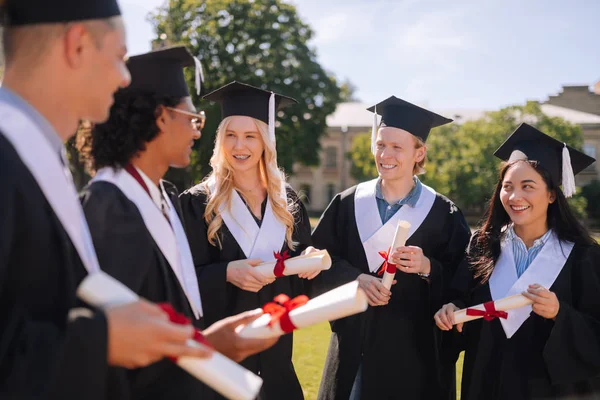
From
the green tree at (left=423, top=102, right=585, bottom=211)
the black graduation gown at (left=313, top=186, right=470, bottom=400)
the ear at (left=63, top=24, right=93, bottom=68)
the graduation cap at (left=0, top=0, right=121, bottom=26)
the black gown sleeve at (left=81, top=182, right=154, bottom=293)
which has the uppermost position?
the green tree at (left=423, top=102, right=585, bottom=211)

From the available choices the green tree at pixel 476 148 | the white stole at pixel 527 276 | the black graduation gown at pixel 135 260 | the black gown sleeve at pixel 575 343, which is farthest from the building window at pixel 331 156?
the black graduation gown at pixel 135 260

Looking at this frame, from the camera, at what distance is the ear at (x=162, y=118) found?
216cm

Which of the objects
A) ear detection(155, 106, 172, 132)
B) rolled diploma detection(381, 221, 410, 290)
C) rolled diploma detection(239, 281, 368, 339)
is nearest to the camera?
rolled diploma detection(239, 281, 368, 339)

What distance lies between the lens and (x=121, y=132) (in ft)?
6.83

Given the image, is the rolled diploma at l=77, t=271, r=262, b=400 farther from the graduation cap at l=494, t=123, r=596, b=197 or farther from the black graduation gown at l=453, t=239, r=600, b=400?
A: the graduation cap at l=494, t=123, r=596, b=197

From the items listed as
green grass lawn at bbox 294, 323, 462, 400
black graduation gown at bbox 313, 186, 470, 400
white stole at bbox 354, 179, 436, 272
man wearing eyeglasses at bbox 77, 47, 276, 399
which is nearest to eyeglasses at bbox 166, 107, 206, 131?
man wearing eyeglasses at bbox 77, 47, 276, 399

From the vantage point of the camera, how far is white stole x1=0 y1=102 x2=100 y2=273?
137cm

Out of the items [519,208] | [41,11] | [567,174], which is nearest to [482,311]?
[519,208]

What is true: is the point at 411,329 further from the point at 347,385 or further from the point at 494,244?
the point at 494,244

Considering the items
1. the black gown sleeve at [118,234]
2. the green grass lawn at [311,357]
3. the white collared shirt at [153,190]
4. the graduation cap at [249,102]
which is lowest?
the green grass lawn at [311,357]

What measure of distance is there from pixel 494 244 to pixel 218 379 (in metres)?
2.58

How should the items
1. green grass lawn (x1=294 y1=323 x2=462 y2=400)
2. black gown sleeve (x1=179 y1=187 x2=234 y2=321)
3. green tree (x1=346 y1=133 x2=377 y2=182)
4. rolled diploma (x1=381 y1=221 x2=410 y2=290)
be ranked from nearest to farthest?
rolled diploma (x1=381 y1=221 x2=410 y2=290) → black gown sleeve (x1=179 y1=187 x2=234 y2=321) → green grass lawn (x1=294 y1=323 x2=462 y2=400) → green tree (x1=346 y1=133 x2=377 y2=182)

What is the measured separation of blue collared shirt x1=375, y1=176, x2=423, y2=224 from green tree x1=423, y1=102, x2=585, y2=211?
28614 millimetres

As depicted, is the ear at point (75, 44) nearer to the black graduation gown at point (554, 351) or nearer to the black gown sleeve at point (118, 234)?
the black gown sleeve at point (118, 234)
